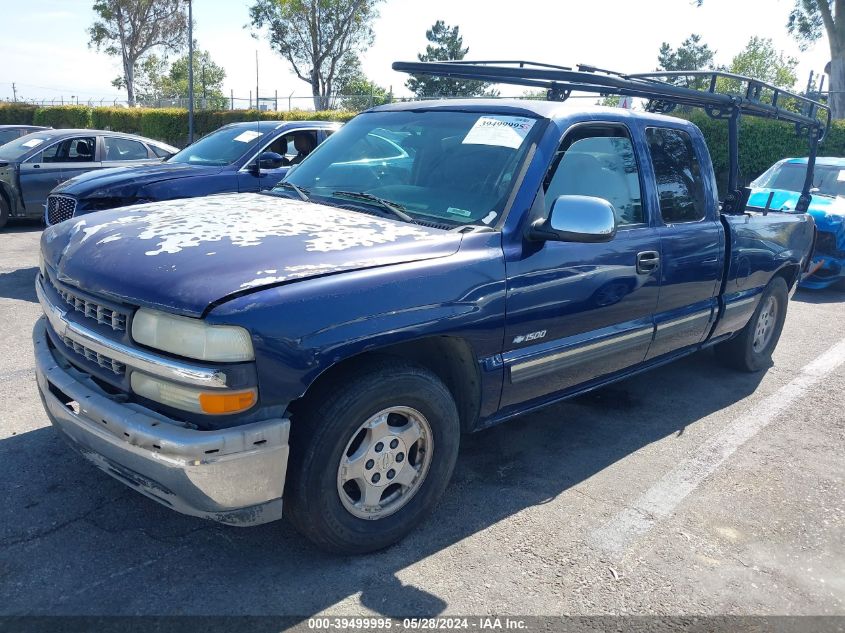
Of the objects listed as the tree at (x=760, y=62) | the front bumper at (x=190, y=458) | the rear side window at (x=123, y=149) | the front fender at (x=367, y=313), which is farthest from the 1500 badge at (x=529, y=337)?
the tree at (x=760, y=62)

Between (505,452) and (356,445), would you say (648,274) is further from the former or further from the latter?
(356,445)

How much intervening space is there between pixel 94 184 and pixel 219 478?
5718 mm

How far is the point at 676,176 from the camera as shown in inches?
173

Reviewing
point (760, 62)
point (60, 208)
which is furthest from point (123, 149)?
point (760, 62)

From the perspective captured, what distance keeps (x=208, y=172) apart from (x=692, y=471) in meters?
5.84

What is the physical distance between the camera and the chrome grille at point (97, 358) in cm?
267

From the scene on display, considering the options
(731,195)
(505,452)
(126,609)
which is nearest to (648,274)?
(505,452)

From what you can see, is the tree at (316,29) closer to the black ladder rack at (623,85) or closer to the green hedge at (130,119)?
the green hedge at (130,119)

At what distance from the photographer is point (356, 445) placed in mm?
2883

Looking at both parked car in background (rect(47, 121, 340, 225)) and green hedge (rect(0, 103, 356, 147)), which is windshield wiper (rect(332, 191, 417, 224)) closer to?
parked car in background (rect(47, 121, 340, 225))

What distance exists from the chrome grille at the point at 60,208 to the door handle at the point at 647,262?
220 inches

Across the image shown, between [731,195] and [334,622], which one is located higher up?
[731,195]

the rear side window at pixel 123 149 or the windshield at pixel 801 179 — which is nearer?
the windshield at pixel 801 179

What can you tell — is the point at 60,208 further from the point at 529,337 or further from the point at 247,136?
the point at 529,337
